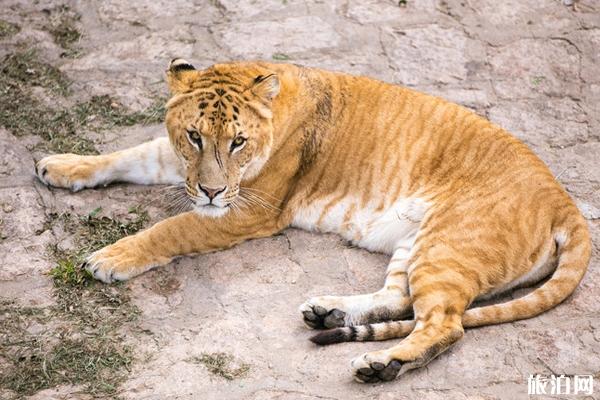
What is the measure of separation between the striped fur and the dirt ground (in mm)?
131

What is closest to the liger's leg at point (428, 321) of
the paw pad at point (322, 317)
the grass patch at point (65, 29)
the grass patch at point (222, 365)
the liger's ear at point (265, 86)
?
the paw pad at point (322, 317)

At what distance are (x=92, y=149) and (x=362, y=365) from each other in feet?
9.31

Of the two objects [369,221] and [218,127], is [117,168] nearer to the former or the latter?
[218,127]

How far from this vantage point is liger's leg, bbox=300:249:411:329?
5129 mm

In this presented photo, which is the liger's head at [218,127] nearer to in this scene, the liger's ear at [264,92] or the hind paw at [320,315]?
the liger's ear at [264,92]

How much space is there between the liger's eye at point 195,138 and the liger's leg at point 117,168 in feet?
2.37

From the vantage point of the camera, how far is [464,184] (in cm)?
561

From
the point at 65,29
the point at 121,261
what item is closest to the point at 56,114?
the point at 65,29

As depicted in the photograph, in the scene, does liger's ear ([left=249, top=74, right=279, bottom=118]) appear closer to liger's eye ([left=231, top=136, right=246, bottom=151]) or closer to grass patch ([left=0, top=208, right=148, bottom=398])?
liger's eye ([left=231, top=136, right=246, bottom=151])

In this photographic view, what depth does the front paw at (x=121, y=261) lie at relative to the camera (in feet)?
17.8

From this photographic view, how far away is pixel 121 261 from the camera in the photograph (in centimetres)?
545

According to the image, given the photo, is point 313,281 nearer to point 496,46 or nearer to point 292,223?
point 292,223

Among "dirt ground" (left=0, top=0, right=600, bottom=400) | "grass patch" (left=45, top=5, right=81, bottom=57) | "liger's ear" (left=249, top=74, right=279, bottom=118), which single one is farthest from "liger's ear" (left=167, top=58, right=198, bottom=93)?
"grass patch" (left=45, top=5, right=81, bottom=57)

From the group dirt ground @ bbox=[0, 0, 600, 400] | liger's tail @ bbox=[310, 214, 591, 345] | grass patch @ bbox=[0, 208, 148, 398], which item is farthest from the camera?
liger's tail @ bbox=[310, 214, 591, 345]
